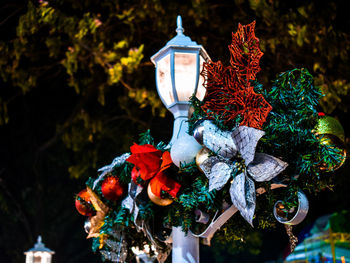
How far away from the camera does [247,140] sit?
1.51 m

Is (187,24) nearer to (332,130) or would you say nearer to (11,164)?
(332,130)

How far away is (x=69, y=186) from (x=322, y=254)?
5.89m

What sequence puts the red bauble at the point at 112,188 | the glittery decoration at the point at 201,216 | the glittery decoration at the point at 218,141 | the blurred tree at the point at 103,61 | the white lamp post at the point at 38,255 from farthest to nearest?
the blurred tree at the point at 103,61, the white lamp post at the point at 38,255, the red bauble at the point at 112,188, the glittery decoration at the point at 201,216, the glittery decoration at the point at 218,141

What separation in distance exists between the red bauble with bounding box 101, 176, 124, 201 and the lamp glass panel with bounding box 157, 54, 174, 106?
460 mm

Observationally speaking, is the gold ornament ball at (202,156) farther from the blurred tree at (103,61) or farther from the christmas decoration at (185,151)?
the blurred tree at (103,61)

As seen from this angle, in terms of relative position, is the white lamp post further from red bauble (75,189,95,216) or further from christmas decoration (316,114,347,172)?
christmas decoration (316,114,347,172)

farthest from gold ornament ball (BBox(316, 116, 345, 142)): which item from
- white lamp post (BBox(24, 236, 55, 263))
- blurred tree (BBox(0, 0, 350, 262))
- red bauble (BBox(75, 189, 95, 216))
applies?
white lamp post (BBox(24, 236, 55, 263))

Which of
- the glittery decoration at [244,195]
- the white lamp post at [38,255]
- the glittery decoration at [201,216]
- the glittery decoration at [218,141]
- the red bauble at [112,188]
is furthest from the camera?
the white lamp post at [38,255]

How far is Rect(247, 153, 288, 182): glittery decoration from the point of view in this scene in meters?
1.49

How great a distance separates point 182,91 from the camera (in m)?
2.19

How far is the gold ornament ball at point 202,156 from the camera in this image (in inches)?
64.7

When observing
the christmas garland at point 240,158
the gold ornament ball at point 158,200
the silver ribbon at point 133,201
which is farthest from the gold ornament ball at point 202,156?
the silver ribbon at point 133,201

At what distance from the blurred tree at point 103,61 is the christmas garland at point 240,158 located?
2.66 metres

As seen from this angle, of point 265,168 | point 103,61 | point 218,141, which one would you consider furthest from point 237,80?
point 103,61
